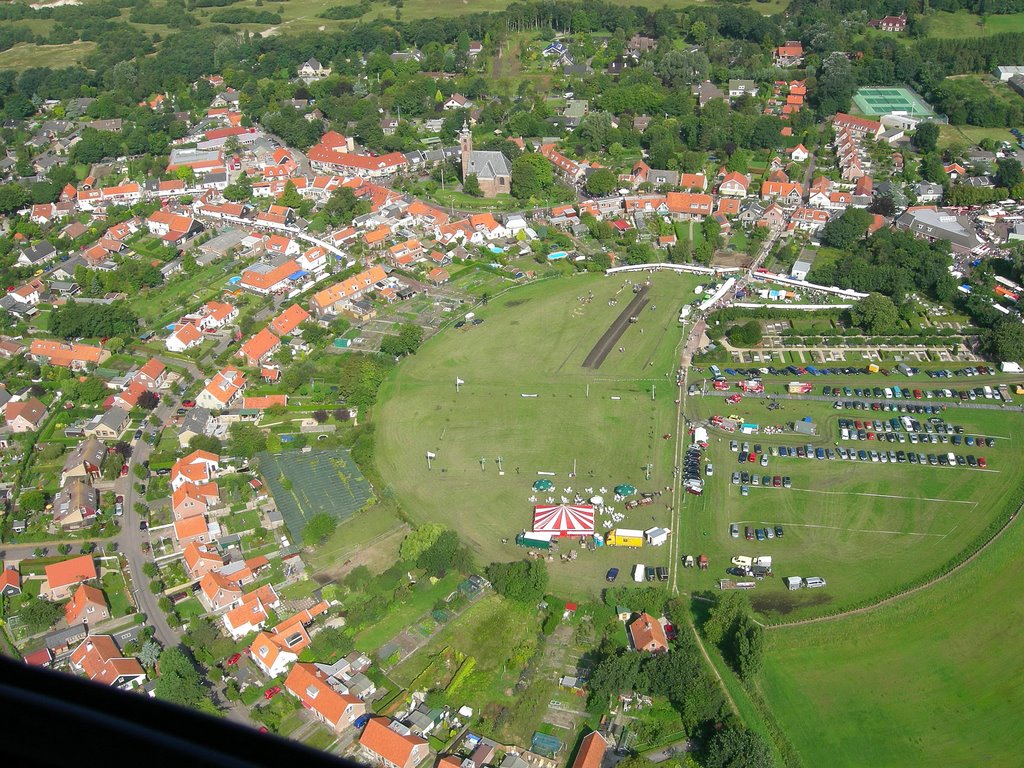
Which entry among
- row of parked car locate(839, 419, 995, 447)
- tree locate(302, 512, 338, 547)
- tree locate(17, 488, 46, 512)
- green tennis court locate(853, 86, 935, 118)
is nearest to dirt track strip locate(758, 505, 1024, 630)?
row of parked car locate(839, 419, 995, 447)

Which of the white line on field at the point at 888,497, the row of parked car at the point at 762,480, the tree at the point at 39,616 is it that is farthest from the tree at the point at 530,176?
the tree at the point at 39,616

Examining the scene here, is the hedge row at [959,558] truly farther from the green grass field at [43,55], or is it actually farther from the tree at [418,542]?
the green grass field at [43,55]

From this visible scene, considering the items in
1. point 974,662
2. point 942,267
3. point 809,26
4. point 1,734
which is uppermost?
point 1,734

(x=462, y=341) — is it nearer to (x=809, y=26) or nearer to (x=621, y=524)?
(x=621, y=524)

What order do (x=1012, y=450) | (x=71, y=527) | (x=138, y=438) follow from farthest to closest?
(x=138, y=438)
(x=1012, y=450)
(x=71, y=527)

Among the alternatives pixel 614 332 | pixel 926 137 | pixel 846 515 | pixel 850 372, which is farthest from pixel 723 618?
pixel 926 137

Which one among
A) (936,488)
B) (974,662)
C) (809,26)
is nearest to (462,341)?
(936,488)

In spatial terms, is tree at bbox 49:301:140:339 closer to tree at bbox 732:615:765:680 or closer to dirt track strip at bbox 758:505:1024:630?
tree at bbox 732:615:765:680
